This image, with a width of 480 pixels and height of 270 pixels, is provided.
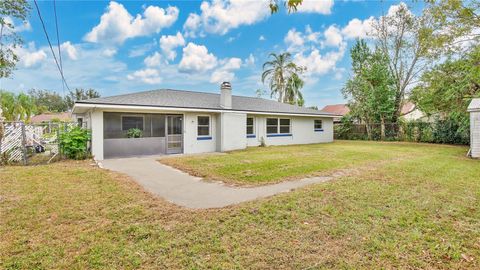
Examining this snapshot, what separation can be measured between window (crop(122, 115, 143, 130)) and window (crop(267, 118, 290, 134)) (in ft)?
27.4

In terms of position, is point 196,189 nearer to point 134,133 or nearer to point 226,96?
point 134,133

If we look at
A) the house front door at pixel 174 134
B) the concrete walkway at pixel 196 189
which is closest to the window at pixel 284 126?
the house front door at pixel 174 134

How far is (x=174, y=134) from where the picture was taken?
13.0 m

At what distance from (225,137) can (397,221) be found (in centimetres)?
1056

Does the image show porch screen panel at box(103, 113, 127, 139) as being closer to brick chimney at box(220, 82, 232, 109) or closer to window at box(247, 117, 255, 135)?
brick chimney at box(220, 82, 232, 109)

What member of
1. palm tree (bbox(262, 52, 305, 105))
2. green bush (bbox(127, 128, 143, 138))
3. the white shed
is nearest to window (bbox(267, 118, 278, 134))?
green bush (bbox(127, 128, 143, 138))

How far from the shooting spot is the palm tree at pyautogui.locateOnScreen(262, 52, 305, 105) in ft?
109

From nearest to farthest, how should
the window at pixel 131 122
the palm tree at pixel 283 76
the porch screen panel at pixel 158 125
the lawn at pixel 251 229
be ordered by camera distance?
1. the lawn at pixel 251 229
2. the window at pixel 131 122
3. the porch screen panel at pixel 158 125
4. the palm tree at pixel 283 76

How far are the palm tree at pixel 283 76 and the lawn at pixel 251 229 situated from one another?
94.9 ft

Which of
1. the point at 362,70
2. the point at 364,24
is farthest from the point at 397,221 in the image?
the point at 364,24

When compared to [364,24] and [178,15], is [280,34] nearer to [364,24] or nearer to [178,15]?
[178,15]

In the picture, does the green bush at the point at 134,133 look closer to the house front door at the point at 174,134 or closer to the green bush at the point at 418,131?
the house front door at the point at 174,134

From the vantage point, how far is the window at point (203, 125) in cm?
1368

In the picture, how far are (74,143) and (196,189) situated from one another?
7.31 meters
